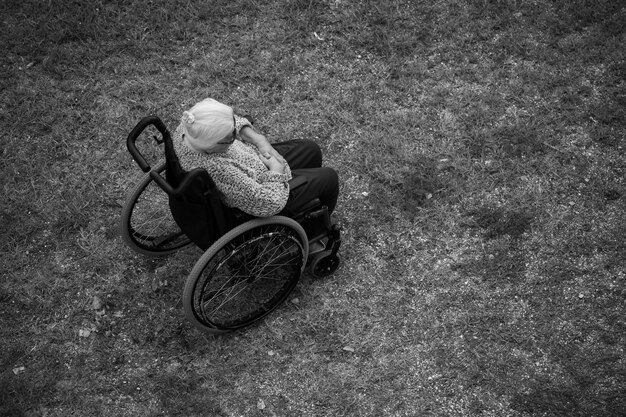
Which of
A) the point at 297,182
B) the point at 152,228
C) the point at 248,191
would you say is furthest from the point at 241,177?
the point at 152,228

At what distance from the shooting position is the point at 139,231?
4.38 m

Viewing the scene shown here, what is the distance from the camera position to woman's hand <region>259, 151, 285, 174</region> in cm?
358

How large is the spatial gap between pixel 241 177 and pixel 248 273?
0.69 meters

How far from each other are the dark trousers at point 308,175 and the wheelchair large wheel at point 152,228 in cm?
A: 76

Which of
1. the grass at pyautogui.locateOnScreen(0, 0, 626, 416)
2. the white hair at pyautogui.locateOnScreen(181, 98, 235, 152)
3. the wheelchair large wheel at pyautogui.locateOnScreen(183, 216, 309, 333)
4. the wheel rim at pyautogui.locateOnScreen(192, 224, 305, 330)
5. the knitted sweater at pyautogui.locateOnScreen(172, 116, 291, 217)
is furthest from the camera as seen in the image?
the grass at pyautogui.locateOnScreen(0, 0, 626, 416)

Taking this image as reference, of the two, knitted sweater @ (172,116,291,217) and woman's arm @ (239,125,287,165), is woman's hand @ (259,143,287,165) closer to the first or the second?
woman's arm @ (239,125,287,165)

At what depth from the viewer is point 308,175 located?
12.6 ft

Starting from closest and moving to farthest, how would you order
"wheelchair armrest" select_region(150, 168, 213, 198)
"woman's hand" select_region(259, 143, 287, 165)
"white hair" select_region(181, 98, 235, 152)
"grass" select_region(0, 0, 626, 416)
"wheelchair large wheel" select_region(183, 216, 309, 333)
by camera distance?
"wheelchair armrest" select_region(150, 168, 213, 198)
"white hair" select_region(181, 98, 235, 152)
"wheelchair large wheel" select_region(183, 216, 309, 333)
"woman's hand" select_region(259, 143, 287, 165)
"grass" select_region(0, 0, 626, 416)

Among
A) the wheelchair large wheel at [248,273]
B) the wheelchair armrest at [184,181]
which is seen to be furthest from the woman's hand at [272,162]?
the wheelchair armrest at [184,181]

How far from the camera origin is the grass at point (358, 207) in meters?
3.78

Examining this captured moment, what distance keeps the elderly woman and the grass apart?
705 millimetres

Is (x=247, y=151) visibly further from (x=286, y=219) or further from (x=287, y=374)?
(x=287, y=374)

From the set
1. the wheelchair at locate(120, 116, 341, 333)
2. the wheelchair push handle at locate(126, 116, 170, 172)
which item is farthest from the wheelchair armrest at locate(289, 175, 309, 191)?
the wheelchair push handle at locate(126, 116, 170, 172)

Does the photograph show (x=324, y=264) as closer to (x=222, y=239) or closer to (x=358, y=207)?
(x=358, y=207)
